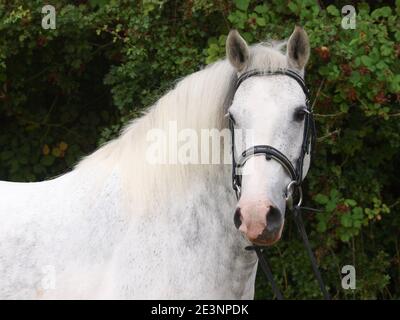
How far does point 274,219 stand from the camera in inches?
109

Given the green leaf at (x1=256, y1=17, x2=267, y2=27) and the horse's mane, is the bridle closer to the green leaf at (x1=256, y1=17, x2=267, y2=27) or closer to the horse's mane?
the horse's mane

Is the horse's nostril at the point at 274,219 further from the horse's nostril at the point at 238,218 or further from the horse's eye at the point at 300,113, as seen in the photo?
the horse's eye at the point at 300,113

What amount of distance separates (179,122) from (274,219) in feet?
2.11

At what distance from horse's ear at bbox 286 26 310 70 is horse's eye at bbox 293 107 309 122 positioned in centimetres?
24

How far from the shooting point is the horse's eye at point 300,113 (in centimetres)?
295

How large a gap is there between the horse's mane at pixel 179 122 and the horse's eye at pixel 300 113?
0.22 meters

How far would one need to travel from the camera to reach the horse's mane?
10.1 ft

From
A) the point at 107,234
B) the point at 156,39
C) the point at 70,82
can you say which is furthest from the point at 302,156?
the point at 70,82

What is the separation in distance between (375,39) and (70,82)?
245 cm

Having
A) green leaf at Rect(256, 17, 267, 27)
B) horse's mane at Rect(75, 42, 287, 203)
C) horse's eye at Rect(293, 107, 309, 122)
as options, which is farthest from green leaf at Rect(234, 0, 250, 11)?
horse's eye at Rect(293, 107, 309, 122)

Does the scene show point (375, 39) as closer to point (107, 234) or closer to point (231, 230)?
point (231, 230)

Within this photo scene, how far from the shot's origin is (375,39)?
171 inches

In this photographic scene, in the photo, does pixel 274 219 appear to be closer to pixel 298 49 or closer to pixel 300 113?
pixel 300 113

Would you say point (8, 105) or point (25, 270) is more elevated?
point (8, 105)
